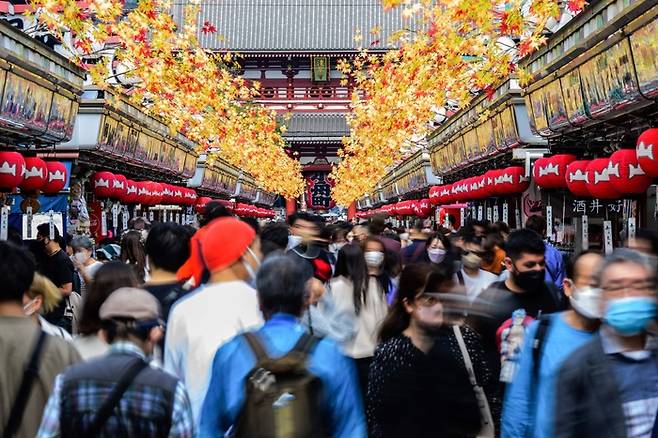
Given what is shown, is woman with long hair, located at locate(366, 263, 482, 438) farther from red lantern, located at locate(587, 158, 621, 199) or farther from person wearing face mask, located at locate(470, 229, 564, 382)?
red lantern, located at locate(587, 158, 621, 199)

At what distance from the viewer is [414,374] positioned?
394 cm

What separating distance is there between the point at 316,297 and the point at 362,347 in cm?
48

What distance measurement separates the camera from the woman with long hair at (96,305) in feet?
13.9

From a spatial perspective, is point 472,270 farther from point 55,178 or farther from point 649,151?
point 55,178

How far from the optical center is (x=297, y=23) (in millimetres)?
51000

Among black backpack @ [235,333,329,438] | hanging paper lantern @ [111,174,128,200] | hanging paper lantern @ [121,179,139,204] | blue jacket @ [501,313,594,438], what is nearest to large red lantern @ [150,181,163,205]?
hanging paper lantern @ [121,179,139,204]

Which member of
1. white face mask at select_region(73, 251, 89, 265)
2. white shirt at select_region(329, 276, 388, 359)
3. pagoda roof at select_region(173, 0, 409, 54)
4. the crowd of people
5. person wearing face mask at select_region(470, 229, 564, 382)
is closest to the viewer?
the crowd of people

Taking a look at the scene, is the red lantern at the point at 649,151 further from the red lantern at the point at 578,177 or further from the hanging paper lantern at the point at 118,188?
the hanging paper lantern at the point at 118,188

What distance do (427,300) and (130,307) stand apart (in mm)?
1579

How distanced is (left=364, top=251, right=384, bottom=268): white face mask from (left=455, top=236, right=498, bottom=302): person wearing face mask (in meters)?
0.64

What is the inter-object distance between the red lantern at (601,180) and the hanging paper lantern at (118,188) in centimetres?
1074

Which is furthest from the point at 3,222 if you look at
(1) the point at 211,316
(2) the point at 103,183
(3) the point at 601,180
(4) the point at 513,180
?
(4) the point at 513,180

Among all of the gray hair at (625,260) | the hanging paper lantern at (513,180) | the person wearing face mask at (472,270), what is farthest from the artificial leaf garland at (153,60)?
A: the gray hair at (625,260)

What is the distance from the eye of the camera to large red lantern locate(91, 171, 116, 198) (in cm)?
1806
